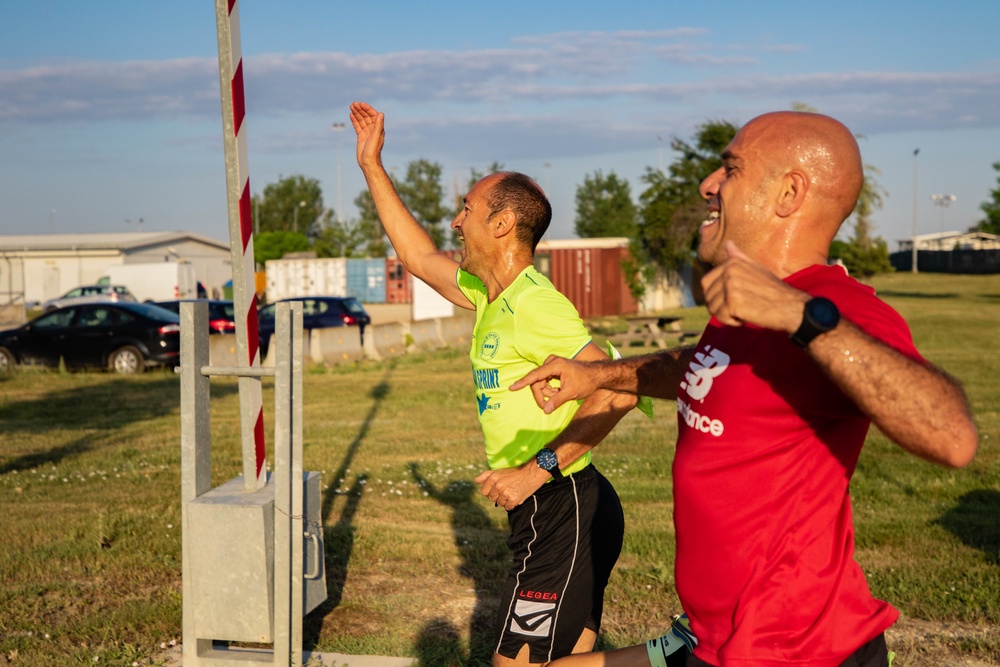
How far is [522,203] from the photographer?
3816 millimetres

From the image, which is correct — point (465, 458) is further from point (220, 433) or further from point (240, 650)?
point (240, 650)

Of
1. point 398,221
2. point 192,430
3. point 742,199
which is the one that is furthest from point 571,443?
point 192,430

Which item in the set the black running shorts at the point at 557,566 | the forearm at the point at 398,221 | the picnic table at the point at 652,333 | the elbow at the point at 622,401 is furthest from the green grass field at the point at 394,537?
Answer: the picnic table at the point at 652,333

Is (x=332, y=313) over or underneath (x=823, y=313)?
underneath

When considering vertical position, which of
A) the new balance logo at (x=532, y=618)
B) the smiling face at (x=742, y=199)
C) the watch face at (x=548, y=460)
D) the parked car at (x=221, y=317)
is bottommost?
the new balance logo at (x=532, y=618)

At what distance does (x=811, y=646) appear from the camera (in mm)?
2260

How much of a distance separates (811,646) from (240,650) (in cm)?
330

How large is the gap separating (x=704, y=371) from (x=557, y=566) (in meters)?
1.49

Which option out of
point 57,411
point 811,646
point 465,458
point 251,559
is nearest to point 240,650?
point 251,559

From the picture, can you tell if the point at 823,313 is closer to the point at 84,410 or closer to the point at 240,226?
the point at 240,226

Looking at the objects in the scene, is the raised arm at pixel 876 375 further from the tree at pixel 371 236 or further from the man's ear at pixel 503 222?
the tree at pixel 371 236

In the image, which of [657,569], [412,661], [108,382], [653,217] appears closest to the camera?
[412,661]

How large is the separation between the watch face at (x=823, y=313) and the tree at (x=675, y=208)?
4059cm

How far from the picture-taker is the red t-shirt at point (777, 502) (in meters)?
2.20
